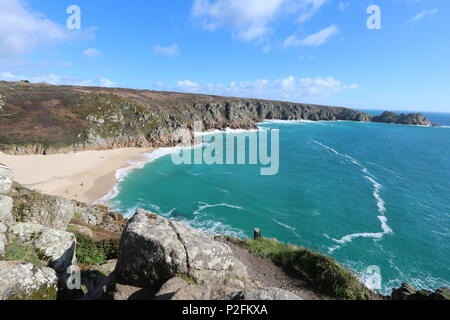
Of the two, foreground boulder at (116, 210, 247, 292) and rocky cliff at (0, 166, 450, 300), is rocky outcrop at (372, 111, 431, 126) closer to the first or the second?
rocky cliff at (0, 166, 450, 300)

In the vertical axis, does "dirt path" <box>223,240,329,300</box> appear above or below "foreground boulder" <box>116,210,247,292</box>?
below

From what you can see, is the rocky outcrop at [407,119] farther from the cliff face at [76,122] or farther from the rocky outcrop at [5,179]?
the rocky outcrop at [5,179]

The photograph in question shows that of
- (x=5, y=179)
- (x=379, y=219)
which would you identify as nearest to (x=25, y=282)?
(x=5, y=179)

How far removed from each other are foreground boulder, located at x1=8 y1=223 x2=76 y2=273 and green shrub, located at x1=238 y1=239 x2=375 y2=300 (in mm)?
10647

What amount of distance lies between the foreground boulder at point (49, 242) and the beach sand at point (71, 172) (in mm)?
24402

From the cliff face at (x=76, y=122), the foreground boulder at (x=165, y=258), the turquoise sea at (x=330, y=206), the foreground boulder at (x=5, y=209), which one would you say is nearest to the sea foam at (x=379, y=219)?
the turquoise sea at (x=330, y=206)

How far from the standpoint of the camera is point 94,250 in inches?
537

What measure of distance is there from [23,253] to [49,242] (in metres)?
0.87

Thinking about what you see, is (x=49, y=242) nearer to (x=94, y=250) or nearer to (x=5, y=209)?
(x=5, y=209)

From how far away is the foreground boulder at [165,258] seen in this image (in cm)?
765

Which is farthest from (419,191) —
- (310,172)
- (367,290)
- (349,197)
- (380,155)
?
(367,290)

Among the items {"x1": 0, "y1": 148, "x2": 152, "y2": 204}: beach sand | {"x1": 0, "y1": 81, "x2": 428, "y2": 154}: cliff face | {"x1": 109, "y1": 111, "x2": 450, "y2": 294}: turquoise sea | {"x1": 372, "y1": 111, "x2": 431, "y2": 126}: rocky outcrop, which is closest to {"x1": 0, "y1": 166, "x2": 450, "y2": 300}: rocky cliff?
{"x1": 109, "y1": 111, "x2": 450, "y2": 294}: turquoise sea

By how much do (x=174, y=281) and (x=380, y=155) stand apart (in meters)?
78.1

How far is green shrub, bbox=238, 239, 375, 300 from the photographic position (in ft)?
38.9
